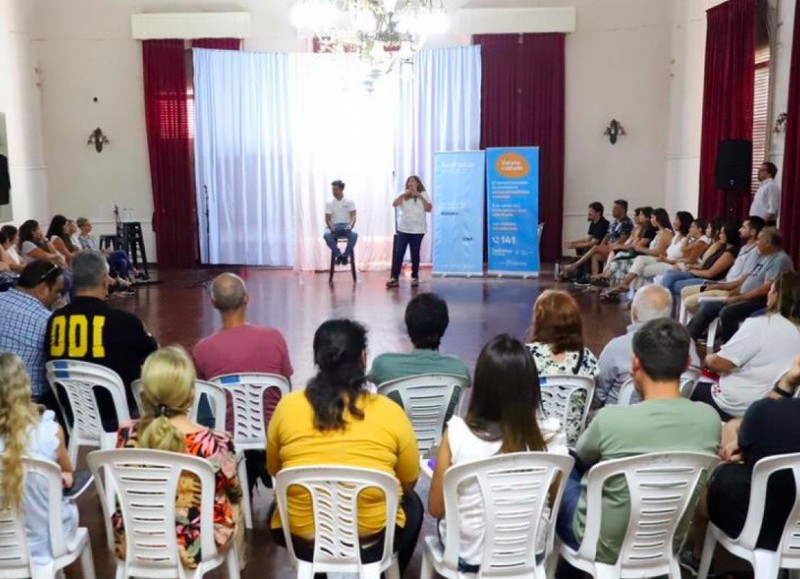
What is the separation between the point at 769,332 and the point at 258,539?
7.36 ft

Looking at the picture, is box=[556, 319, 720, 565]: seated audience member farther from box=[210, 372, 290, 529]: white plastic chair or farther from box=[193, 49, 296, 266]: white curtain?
box=[193, 49, 296, 266]: white curtain

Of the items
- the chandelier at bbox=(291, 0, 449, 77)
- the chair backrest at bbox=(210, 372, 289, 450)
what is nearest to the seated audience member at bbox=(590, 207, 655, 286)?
the chandelier at bbox=(291, 0, 449, 77)

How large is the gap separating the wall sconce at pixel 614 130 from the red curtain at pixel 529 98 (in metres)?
0.66

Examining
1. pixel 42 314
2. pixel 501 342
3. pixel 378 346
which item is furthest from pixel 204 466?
pixel 378 346

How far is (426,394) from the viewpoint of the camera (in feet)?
10.7

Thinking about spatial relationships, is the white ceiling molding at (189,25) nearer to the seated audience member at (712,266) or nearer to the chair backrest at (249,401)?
the seated audience member at (712,266)

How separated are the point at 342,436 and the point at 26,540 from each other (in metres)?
0.95

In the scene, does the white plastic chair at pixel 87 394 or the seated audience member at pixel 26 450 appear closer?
the seated audience member at pixel 26 450

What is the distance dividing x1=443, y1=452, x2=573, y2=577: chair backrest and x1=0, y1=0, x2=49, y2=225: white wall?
9.33 m

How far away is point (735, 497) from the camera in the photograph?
8.52ft

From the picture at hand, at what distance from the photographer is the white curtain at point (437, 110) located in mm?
11805

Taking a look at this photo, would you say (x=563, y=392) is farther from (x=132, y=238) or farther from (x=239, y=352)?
(x=132, y=238)

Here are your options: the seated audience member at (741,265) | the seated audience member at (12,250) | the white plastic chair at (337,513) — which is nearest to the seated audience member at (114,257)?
the seated audience member at (12,250)

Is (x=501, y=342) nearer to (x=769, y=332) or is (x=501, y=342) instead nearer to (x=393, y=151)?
(x=769, y=332)
